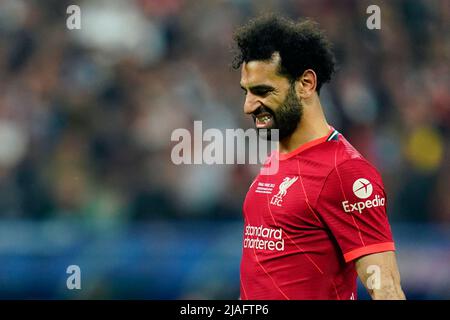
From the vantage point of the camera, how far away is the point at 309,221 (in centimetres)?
370

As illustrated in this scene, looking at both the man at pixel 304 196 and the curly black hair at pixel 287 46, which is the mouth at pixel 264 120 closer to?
the man at pixel 304 196

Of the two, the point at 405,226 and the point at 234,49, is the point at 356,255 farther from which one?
the point at 405,226

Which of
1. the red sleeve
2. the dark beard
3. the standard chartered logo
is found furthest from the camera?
the dark beard

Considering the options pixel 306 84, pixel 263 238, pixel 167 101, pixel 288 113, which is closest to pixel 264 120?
pixel 288 113

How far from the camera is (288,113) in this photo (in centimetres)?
392

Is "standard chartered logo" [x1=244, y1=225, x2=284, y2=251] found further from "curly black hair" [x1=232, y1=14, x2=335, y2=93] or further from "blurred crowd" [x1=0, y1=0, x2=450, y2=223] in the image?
"blurred crowd" [x1=0, y1=0, x2=450, y2=223]

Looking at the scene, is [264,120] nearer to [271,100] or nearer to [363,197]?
[271,100]

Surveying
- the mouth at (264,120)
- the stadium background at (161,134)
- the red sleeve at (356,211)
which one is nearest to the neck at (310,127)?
the mouth at (264,120)

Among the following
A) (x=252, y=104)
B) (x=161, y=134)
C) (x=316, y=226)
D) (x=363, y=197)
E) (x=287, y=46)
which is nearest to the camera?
(x=363, y=197)

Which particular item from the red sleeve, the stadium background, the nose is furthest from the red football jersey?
the stadium background

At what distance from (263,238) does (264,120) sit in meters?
0.56

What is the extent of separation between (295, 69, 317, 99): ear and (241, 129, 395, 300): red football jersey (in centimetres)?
22

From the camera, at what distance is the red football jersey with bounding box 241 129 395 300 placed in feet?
11.8

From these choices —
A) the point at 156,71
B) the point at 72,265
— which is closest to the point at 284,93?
the point at 72,265
